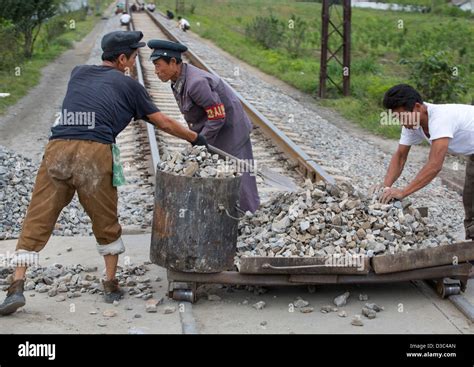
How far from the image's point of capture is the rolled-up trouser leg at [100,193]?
551 cm

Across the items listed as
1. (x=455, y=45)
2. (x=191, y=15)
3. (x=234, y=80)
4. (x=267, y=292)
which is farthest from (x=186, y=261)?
(x=191, y=15)

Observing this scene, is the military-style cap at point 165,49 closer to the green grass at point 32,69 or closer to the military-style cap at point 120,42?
the military-style cap at point 120,42

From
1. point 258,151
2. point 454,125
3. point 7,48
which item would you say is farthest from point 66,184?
point 7,48

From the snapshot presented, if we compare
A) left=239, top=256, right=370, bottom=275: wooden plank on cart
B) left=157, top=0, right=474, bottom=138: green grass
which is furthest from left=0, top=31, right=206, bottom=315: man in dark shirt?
left=157, top=0, right=474, bottom=138: green grass

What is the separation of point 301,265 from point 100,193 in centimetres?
150

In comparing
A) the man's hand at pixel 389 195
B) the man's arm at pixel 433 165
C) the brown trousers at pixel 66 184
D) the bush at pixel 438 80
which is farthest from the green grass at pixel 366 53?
the brown trousers at pixel 66 184

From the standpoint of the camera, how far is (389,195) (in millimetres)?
6203

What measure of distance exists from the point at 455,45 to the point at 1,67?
1792cm

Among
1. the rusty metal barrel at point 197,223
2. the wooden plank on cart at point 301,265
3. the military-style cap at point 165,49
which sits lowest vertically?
the wooden plank on cart at point 301,265

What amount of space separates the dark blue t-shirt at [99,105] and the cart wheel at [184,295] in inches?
46.4

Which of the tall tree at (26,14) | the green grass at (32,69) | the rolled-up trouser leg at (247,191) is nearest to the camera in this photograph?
the rolled-up trouser leg at (247,191)

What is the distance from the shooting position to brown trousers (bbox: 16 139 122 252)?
5.50 meters

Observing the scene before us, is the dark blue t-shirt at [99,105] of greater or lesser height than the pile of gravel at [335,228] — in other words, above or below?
above

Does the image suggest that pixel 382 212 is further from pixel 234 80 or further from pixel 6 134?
pixel 234 80
